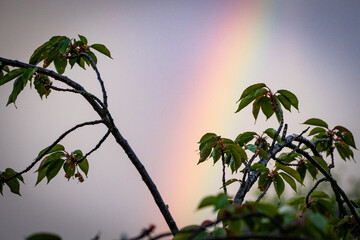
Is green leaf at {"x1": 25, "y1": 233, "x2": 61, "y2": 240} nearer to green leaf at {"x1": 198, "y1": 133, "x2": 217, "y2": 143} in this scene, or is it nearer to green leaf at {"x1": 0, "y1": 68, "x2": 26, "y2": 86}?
green leaf at {"x1": 0, "y1": 68, "x2": 26, "y2": 86}

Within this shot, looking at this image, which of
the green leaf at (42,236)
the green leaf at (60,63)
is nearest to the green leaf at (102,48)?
the green leaf at (60,63)

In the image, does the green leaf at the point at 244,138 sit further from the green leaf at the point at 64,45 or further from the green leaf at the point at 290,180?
the green leaf at the point at 64,45

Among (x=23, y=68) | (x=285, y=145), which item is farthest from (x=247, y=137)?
(x=23, y=68)

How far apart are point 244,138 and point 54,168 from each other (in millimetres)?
744

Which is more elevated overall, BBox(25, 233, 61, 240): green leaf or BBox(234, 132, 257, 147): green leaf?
BBox(234, 132, 257, 147): green leaf

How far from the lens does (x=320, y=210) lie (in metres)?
1.37

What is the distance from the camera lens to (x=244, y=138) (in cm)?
144

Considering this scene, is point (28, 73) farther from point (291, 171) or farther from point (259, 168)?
point (291, 171)

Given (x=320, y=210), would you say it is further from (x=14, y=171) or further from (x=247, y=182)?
(x=14, y=171)

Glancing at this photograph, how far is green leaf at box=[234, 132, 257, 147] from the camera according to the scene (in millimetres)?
1433

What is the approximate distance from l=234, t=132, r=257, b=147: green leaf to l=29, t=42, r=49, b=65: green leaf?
80cm

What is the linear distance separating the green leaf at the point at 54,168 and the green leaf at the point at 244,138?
0.68 meters

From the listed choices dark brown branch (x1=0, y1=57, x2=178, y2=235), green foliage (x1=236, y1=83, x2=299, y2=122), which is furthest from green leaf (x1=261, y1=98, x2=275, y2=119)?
dark brown branch (x1=0, y1=57, x2=178, y2=235)

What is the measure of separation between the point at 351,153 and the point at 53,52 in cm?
138
